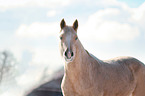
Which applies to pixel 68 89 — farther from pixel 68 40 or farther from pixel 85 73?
pixel 68 40

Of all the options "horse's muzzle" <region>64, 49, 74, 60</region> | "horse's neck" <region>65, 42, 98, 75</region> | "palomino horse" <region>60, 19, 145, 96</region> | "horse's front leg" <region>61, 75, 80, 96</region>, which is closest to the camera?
"horse's muzzle" <region>64, 49, 74, 60</region>

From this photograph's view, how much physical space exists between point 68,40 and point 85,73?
962 mm

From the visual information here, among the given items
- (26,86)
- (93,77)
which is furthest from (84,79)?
(26,86)

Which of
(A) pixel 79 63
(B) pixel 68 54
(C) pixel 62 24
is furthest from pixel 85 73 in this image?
(C) pixel 62 24

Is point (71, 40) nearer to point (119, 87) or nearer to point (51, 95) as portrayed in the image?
point (119, 87)

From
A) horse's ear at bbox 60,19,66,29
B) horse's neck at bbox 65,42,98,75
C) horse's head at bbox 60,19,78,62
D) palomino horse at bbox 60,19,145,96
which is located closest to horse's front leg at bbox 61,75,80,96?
palomino horse at bbox 60,19,145,96

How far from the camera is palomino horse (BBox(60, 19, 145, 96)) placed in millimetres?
4777

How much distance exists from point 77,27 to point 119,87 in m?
2.05

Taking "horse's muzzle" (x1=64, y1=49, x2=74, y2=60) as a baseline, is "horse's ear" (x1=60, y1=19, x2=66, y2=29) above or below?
above

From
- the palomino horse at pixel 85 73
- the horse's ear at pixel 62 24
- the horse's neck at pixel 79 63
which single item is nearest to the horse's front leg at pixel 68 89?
the palomino horse at pixel 85 73

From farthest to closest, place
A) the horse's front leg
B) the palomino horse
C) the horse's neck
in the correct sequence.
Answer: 1. the horse's front leg
2. the horse's neck
3. the palomino horse

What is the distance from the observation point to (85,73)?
5.11 metres

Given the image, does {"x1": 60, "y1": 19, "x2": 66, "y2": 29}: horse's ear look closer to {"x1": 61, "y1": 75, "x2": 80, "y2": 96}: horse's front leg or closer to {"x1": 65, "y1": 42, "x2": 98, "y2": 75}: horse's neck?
{"x1": 65, "y1": 42, "x2": 98, "y2": 75}: horse's neck

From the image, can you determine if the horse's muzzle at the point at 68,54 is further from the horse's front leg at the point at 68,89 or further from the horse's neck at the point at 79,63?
the horse's front leg at the point at 68,89
